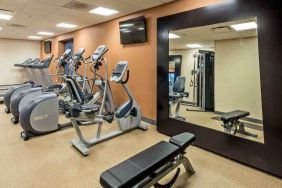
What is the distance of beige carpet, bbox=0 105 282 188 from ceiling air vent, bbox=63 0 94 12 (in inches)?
103

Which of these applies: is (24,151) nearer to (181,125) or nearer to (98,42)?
(181,125)

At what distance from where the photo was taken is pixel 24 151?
2.90 m

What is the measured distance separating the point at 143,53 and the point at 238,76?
2097 mm

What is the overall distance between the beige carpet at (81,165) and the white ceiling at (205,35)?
5.73 feet

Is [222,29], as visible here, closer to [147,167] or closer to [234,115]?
[234,115]

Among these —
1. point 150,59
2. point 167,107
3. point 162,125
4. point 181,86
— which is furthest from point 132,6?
point 162,125

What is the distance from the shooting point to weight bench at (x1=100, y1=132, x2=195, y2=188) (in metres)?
1.46

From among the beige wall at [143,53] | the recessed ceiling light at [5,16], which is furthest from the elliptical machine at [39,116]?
the recessed ceiling light at [5,16]

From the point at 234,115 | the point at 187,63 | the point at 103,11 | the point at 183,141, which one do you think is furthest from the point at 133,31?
the point at 183,141

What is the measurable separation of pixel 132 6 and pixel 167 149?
10.3ft

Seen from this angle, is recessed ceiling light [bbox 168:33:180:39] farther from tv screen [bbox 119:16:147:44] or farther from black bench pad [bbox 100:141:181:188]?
black bench pad [bbox 100:141:181:188]

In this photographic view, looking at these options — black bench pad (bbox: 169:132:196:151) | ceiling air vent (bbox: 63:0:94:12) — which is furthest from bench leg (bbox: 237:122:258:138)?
ceiling air vent (bbox: 63:0:94:12)

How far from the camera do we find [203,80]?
361 centimetres

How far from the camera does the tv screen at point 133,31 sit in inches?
163
